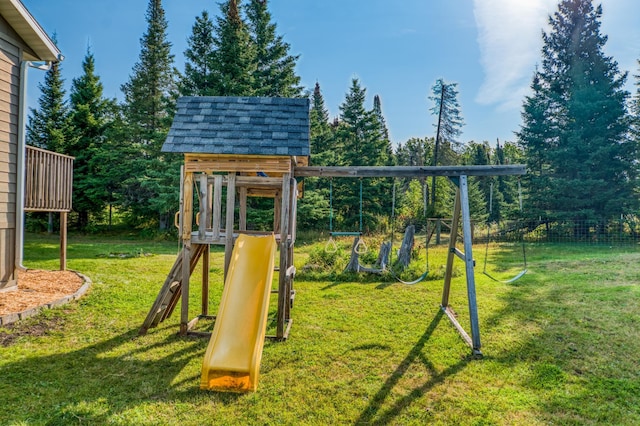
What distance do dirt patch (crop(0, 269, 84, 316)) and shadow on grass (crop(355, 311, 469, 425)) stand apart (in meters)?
5.22

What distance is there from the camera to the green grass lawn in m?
3.01

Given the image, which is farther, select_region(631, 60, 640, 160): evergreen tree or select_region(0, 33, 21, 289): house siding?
select_region(631, 60, 640, 160): evergreen tree

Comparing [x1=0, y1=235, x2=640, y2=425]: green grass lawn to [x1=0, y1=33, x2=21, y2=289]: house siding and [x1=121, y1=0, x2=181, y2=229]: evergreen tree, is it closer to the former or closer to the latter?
[x1=0, y1=33, x2=21, y2=289]: house siding

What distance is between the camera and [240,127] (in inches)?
206

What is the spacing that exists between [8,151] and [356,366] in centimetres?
710

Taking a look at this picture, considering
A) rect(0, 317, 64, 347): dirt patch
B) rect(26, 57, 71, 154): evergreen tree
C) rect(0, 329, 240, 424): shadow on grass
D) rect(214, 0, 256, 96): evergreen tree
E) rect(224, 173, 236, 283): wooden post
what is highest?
rect(214, 0, 256, 96): evergreen tree

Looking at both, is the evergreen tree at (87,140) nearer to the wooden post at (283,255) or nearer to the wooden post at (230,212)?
the wooden post at (230,212)

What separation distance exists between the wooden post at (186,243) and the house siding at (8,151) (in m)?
3.78

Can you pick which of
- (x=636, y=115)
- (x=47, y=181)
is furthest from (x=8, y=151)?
(x=636, y=115)

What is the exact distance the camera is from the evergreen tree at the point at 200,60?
17750 millimetres

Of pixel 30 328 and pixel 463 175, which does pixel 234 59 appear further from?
pixel 30 328

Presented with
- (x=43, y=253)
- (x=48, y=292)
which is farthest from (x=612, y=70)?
(x=43, y=253)

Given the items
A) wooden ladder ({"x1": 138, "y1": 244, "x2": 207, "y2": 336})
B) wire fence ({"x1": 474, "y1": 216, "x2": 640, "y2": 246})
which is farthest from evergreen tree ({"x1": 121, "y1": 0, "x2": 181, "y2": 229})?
wire fence ({"x1": 474, "y1": 216, "x2": 640, "y2": 246})

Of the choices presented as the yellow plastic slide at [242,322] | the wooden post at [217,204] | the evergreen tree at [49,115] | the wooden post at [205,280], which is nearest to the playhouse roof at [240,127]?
the wooden post at [217,204]
